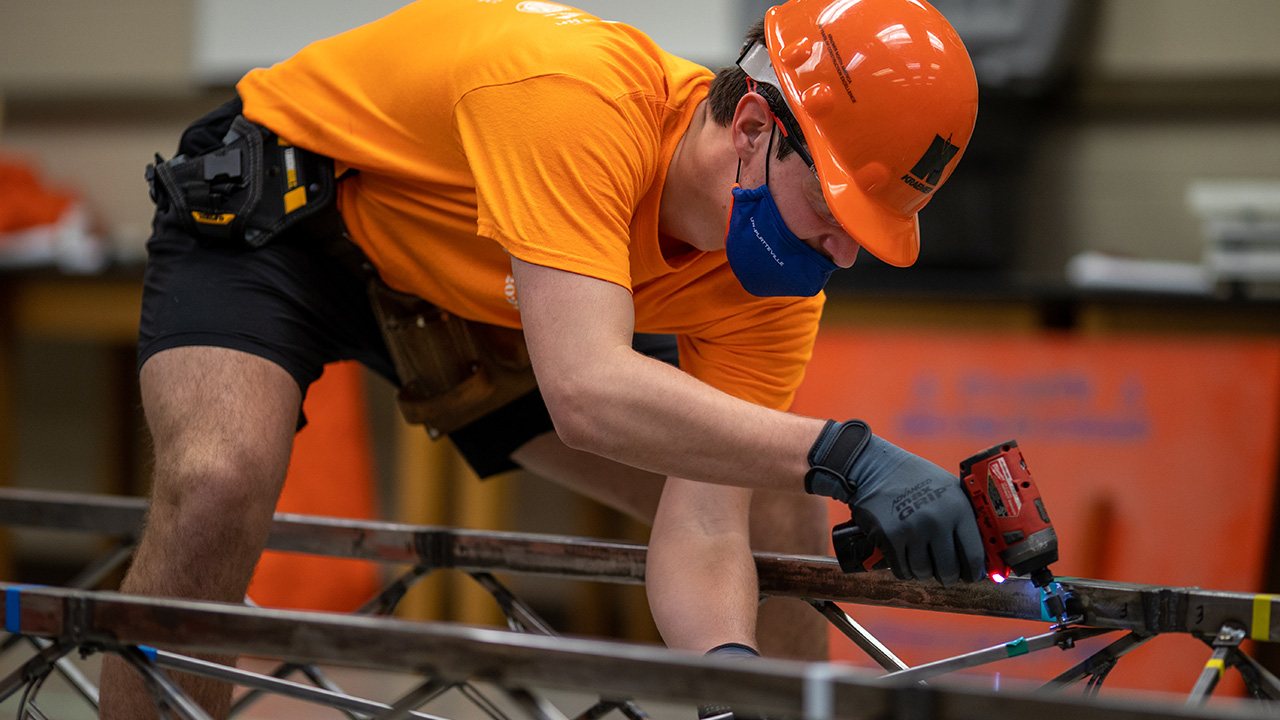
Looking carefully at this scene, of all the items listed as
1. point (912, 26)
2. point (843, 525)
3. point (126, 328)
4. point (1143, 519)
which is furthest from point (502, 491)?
point (912, 26)

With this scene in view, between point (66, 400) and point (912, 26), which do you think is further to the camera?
point (66, 400)

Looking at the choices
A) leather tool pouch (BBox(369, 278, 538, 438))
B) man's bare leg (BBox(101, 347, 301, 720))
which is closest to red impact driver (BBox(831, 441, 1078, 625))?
leather tool pouch (BBox(369, 278, 538, 438))

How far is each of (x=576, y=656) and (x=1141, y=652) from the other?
2436 millimetres

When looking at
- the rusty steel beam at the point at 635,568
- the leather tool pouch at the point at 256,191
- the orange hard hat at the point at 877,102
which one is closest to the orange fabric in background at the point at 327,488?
the rusty steel beam at the point at 635,568

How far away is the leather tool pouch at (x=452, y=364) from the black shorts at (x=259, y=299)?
8cm

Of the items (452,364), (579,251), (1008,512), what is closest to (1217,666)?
(1008,512)

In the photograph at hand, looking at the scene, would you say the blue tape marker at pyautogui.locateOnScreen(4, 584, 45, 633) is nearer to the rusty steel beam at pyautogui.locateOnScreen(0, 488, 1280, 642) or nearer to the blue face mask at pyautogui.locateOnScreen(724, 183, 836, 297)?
the rusty steel beam at pyautogui.locateOnScreen(0, 488, 1280, 642)

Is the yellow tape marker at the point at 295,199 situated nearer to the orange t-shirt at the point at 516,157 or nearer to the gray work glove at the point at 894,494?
the orange t-shirt at the point at 516,157

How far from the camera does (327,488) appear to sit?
3.94 metres

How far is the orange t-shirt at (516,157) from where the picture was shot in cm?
163

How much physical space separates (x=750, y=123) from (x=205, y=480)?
0.98 meters

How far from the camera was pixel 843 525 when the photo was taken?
1.73 m

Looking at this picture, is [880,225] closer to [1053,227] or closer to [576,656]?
[576,656]

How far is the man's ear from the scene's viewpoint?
68.3 inches
